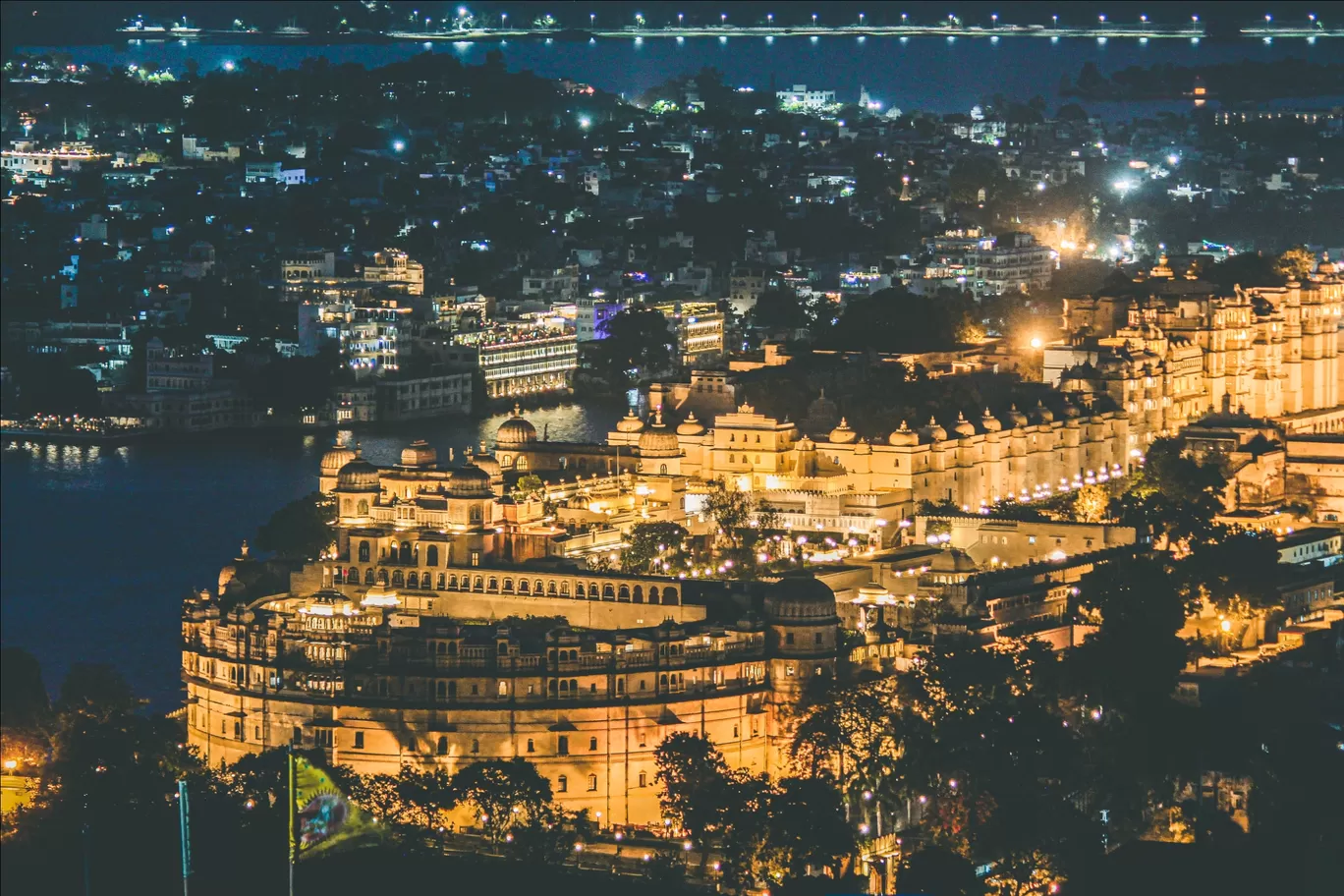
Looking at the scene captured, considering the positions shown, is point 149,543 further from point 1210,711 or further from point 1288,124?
point 1288,124

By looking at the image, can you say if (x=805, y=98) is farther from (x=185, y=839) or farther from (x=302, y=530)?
(x=185, y=839)

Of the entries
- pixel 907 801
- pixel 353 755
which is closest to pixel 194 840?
pixel 353 755

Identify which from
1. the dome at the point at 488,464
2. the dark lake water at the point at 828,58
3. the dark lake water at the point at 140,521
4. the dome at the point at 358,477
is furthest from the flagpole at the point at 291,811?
the dark lake water at the point at 828,58

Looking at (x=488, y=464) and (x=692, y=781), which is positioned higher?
(x=488, y=464)

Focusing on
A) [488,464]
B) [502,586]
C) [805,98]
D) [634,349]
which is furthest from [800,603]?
[805,98]

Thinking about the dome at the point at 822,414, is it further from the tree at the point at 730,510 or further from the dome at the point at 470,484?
the dome at the point at 470,484
